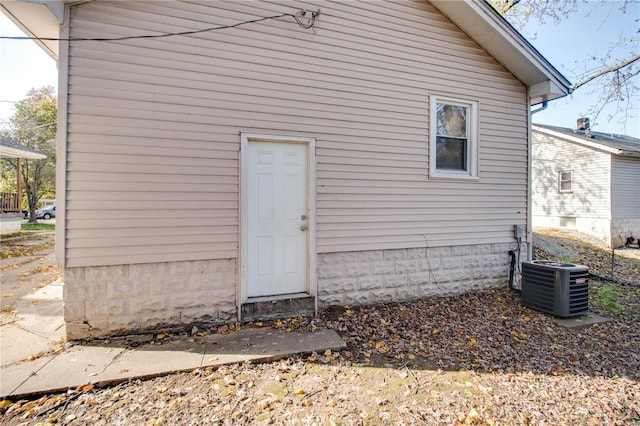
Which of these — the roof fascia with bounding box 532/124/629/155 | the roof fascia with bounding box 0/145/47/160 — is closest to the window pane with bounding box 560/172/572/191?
the roof fascia with bounding box 532/124/629/155

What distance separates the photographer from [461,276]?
5.46 m

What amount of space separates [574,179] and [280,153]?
48.8ft

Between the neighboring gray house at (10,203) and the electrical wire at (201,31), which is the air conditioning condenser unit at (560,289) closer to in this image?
the electrical wire at (201,31)

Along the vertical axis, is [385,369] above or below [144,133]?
below

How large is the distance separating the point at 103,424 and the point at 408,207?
4395mm

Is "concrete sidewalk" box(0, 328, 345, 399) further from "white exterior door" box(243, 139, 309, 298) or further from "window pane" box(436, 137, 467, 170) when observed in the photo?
"window pane" box(436, 137, 467, 170)

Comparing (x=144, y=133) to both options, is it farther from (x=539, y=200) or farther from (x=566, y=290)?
(x=539, y=200)

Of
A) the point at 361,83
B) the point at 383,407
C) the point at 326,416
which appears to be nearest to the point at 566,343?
the point at 383,407

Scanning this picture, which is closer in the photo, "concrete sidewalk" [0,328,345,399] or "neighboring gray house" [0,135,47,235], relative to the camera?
"concrete sidewalk" [0,328,345,399]

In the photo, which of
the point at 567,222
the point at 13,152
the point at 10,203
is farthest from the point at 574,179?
the point at 10,203

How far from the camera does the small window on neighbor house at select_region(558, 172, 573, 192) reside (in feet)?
45.5

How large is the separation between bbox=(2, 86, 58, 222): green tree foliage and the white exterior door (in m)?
23.4

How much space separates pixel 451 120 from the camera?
552cm

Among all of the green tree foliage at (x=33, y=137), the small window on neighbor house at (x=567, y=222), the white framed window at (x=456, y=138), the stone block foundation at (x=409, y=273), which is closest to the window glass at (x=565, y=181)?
the small window on neighbor house at (x=567, y=222)
